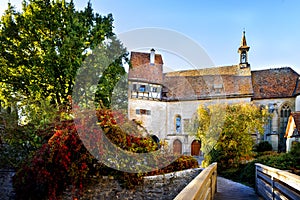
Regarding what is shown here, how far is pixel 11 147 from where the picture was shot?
6055 millimetres

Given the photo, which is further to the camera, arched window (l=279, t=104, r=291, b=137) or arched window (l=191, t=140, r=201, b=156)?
arched window (l=191, t=140, r=201, b=156)

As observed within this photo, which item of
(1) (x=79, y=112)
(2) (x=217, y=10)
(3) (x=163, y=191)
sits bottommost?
(3) (x=163, y=191)

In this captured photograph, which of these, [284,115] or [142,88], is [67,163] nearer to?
[142,88]

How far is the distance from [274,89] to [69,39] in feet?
65.1

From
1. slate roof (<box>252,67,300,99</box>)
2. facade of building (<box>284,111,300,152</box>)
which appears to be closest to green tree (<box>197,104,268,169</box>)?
facade of building (<box>284,111,300,152</box>)

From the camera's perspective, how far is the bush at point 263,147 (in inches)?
818

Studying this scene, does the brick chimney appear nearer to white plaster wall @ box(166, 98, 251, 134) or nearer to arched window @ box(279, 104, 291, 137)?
white plaster wall @ box(166, 98, 251, 134)

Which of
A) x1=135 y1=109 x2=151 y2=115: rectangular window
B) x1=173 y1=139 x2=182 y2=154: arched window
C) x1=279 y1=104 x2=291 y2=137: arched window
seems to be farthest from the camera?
x1=173 y1=139 x2=182 y2=154: arched window

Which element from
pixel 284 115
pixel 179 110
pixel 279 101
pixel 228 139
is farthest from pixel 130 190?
pixel 284 115

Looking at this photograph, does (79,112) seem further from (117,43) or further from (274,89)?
(274,89)

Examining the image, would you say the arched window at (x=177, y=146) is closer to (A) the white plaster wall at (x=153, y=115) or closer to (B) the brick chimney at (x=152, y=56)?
(A) the white plaster wall at (x=153, y=115)

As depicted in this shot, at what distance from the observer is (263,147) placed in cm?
2080

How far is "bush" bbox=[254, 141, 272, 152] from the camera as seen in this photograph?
68.1 ft

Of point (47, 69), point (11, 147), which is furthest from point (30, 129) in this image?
point (47, 69)
